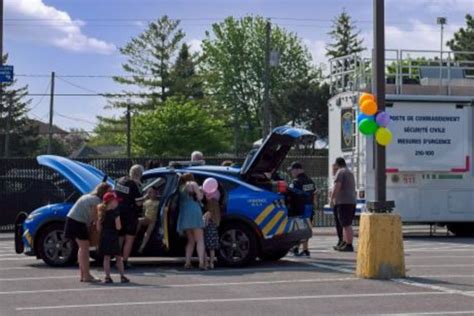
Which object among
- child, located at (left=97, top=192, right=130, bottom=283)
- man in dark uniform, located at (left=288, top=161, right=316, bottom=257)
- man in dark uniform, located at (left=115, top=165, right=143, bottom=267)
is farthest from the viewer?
man in dark uniform, located at (left=288, top=161, right=316, bottom=257)

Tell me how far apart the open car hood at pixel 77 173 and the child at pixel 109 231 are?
6.20 ft

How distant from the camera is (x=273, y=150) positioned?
15.1 metres

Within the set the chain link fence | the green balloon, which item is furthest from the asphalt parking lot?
the chain link fence

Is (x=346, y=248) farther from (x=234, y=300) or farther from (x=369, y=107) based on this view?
(x=234, y=300)

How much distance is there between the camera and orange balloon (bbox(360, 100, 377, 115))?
13.2 metres

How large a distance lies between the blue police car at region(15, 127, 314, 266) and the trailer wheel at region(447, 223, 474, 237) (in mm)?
8178

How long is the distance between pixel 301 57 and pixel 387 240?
77132 mm

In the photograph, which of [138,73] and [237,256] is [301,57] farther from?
[237,256]

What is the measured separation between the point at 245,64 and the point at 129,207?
7616cm

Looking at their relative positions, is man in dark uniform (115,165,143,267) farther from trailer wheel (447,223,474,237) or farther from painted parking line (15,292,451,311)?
trailer wheel (447,223,474,237)

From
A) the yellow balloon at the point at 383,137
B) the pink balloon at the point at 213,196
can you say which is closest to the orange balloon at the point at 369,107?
the yellow balloon at the point at 383,137

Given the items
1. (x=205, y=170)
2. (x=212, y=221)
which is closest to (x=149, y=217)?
(x=212, y=221)

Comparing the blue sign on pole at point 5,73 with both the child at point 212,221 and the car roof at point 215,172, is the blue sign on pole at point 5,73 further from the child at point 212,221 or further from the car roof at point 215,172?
the child at point 212,221

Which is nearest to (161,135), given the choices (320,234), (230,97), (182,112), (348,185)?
(182,112)
